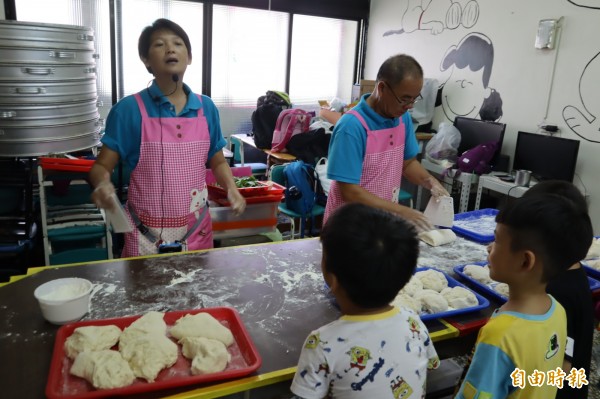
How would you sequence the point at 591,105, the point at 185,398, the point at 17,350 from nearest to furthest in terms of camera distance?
the point at 185,398, the point at 17,350, the point at 591,105

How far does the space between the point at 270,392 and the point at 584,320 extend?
3.18 ft

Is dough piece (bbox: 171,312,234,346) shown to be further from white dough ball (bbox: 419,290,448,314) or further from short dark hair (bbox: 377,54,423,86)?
short dark hair (bbox: 377,54,423,86)

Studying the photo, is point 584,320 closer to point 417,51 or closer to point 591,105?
point 591,105

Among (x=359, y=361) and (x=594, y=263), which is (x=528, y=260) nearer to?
(x=359, y=361)

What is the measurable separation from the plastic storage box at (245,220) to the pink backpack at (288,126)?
6.59 feet

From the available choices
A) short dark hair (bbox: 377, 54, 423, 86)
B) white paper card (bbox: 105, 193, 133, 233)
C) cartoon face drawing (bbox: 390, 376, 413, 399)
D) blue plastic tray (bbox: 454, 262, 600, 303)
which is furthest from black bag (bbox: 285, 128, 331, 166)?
cartoon face drawing (bbox: 390, 376, 413, 399)

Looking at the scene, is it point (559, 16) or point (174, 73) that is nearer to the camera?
point (174, 73)

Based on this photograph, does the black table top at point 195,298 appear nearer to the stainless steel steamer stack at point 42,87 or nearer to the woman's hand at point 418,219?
the woman's hand at point 418,219

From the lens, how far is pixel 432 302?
1.62m

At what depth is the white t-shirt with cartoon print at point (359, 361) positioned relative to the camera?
104 cm

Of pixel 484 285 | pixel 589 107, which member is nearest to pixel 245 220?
pixel 484 285

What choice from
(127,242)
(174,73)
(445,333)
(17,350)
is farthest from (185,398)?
(174,73)

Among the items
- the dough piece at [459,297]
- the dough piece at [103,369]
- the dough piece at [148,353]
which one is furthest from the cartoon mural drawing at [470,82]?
the dough piece at [103,369]

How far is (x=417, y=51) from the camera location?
6.17 m
